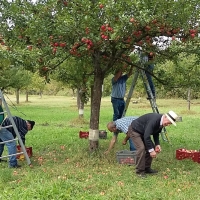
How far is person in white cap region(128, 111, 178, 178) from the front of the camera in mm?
6738

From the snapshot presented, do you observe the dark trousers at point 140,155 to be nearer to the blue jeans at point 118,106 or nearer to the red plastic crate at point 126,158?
the red plastic crate at point 126,158

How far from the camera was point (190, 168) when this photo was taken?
7551mm

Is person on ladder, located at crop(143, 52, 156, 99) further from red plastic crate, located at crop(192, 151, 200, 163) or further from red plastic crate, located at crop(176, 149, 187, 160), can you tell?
red plastic crate, located at crop(192, 151, 200, 163)

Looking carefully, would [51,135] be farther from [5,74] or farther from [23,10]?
[5,74]

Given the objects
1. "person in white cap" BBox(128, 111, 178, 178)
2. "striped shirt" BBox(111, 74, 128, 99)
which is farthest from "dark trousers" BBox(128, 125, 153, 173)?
"striped shirt" BBox(111, 74, 128, 99)

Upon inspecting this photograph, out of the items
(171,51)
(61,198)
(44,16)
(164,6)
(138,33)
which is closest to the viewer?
(61,198)

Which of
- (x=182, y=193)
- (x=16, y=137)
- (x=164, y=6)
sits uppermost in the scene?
(x=164, y=6)

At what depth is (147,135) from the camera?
6797mm

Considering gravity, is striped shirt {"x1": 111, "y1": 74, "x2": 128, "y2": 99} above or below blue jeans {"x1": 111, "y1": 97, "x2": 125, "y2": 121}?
above

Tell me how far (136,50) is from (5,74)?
54.9 feet

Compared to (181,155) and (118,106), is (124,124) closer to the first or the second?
(181,155)

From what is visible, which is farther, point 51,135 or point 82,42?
point 51,135

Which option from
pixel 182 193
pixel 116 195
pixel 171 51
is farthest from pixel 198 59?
pixel 116 195

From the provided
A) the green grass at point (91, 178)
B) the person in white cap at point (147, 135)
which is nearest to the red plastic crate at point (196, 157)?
the green grass at point (91, 178)
